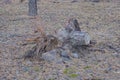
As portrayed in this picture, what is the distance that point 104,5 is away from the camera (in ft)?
43.7

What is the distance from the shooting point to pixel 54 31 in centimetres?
816

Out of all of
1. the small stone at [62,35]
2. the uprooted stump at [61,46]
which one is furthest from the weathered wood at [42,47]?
the small stone at [62,35]

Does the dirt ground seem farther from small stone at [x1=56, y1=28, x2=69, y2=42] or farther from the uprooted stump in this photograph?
small stone at [x1=56, y1=28, x2=69, y2=42]

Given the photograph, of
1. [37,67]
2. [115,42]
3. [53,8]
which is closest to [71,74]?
[37,67]

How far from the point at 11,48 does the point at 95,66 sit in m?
1.98

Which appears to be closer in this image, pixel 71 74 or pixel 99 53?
pixel 71 74

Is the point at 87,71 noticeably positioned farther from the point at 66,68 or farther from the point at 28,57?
the point at 28,57

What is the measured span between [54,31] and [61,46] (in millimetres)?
1906

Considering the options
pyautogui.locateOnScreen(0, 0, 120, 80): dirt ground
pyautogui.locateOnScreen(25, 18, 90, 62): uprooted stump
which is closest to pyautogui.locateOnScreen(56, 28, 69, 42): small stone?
pyautogui.locateOnScreen(25, 18, 90, 62): uprooted stump

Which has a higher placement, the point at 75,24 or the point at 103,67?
the point at 75,24

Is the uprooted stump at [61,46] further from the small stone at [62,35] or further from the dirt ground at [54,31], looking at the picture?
the dirt ground at [54,31]

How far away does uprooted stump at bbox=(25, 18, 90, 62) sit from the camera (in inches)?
237

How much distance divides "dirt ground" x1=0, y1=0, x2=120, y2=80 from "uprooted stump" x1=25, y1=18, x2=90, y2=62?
→ 0.54ft

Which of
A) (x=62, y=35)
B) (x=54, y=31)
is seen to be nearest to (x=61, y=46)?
(x=62, y=35)
